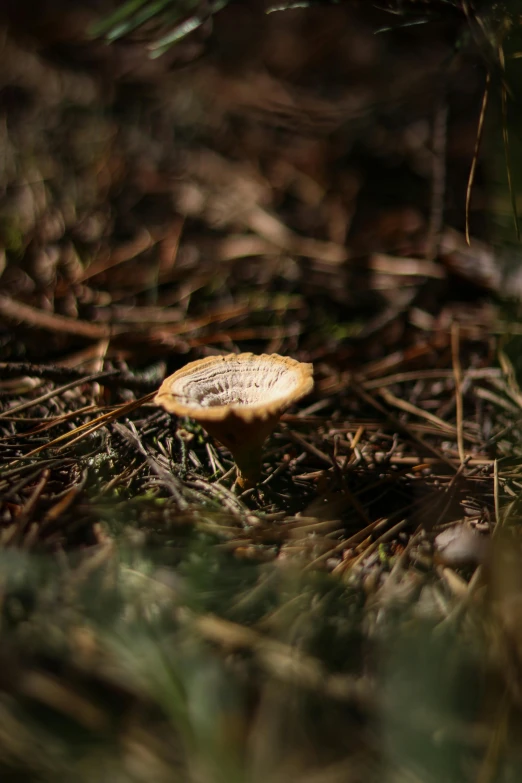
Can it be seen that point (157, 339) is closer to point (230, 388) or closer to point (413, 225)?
point (230, 388)

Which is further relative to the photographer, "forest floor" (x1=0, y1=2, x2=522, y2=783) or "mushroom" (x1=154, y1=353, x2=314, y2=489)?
"mushroom" (x1=154, y1=353, x2=314, y2=489)

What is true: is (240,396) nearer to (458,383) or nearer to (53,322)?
(458,383)

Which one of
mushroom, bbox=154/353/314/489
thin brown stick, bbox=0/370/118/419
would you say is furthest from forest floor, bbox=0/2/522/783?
mushroom, bbox=154/353/314/489

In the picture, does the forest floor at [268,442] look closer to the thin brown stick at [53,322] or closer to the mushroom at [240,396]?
the thin brown stick at [53,322]

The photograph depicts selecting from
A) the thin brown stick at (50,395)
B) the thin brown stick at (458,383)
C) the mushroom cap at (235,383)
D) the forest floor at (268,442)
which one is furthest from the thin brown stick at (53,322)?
the thin brown stick at (458,383)

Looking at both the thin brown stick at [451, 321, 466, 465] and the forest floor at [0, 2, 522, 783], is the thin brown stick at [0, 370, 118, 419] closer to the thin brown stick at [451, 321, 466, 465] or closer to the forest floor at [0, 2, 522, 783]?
the forest floor at [0, 2, 522, 783]
